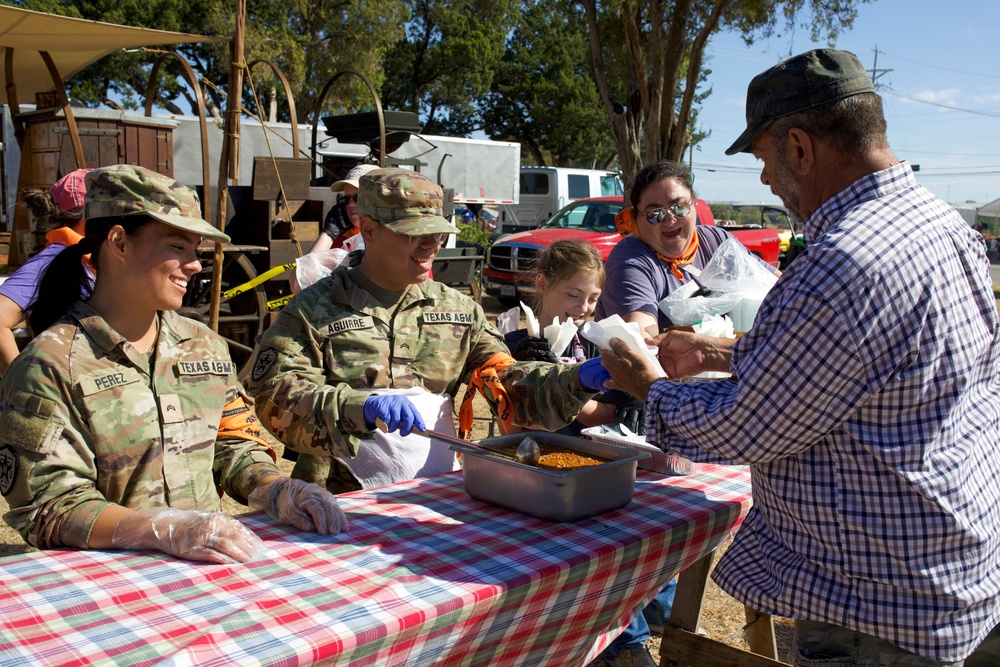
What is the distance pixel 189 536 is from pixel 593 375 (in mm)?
1272

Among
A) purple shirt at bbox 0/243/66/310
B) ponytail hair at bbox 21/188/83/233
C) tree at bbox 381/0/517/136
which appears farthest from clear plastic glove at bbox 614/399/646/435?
tree at bbox 381/0/517/136

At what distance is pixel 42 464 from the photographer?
179 cm

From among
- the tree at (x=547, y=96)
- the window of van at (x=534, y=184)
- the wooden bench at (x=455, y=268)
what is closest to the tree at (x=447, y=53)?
the tree at (x=547, y=96)

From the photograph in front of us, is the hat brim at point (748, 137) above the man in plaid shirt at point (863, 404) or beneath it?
above

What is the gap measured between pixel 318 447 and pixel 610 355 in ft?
2.94

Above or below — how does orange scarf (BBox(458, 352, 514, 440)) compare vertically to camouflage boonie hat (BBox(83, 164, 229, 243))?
below

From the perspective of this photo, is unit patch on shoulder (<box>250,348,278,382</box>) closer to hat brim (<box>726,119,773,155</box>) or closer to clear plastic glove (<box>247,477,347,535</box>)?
clear plastic glove (<box>247,477,347,535</box>)

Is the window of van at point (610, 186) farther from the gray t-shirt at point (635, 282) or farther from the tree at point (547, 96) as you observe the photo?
the gray t-shirt at point (635, 282)

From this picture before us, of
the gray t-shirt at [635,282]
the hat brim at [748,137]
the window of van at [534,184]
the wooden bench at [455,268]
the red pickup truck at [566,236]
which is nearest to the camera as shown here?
the hat brim at [748,137]

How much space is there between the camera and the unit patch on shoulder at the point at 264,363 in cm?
251

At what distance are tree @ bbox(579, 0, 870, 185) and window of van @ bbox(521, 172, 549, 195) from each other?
7330 mm

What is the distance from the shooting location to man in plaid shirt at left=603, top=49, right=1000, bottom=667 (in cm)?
157

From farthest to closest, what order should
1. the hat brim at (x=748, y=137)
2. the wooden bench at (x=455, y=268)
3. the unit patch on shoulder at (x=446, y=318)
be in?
the wooden bench at (x=455, y=268)
the unit patch on shoulder at (x=446, y=318)
the hat brim at (x=748, y=137)

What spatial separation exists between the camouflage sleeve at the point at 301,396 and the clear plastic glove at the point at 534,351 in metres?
0.88
